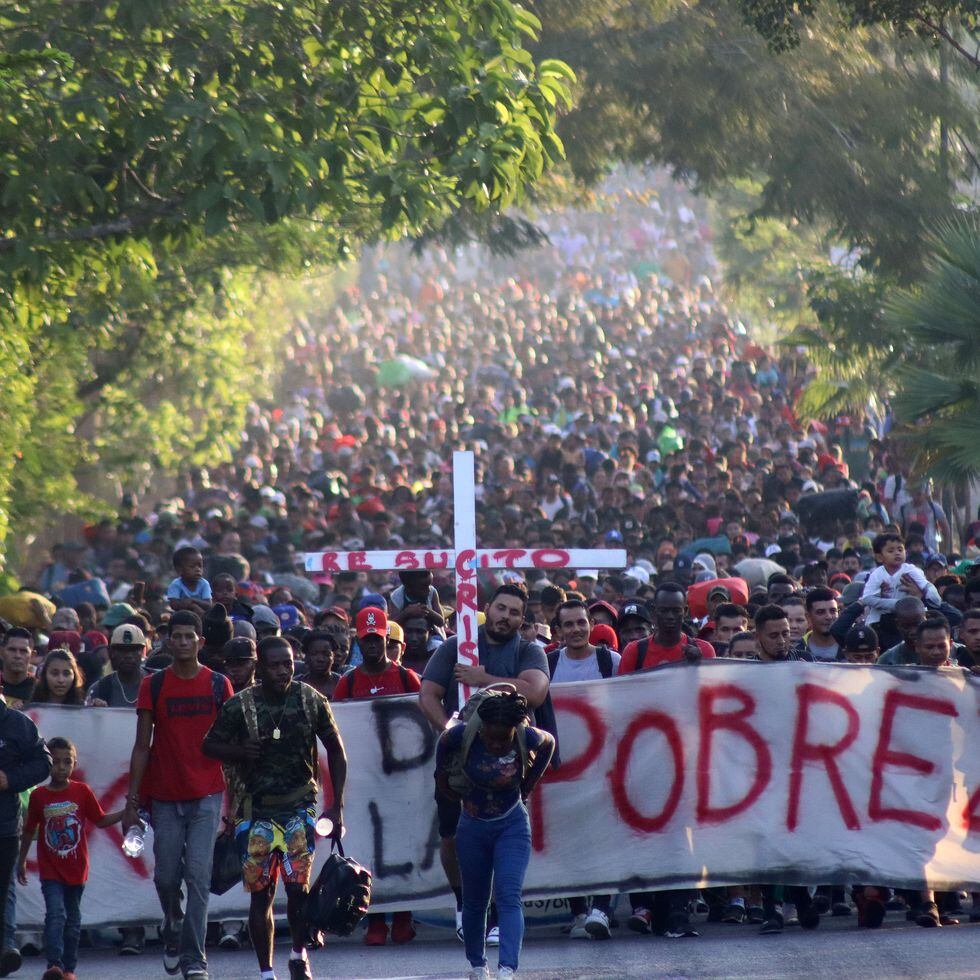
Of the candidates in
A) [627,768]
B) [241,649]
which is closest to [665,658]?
[627,768]

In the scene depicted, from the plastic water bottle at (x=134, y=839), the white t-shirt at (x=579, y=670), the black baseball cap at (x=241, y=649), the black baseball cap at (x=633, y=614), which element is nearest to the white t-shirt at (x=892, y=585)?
the black baseball cap at (x=633, y=614)

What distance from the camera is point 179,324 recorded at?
2447cm

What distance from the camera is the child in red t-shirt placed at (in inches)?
378

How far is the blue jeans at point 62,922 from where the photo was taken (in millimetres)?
9578

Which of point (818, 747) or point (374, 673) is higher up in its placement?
point (374, 673)

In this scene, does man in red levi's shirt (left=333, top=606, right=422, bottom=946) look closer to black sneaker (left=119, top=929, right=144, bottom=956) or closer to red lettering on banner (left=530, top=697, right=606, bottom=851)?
red lettering on banner (left=530, top=697, right=606, bottom=851)

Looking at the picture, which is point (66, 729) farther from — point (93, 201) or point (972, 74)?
point (972, 74)

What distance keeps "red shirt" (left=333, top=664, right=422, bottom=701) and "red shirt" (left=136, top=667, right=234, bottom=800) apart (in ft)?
4.22

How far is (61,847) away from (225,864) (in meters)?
0.89

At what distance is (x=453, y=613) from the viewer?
1406cm

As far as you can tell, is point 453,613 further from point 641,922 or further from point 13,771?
point 13,771

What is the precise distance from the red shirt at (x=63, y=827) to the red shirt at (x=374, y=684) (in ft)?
4.67

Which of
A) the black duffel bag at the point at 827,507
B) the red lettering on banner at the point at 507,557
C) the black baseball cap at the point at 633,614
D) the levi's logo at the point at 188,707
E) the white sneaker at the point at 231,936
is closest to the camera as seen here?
the levi's logo at the point at 188,707

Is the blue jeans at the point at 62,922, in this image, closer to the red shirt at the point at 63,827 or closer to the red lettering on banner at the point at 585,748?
the red shirt at the point at 63,827
